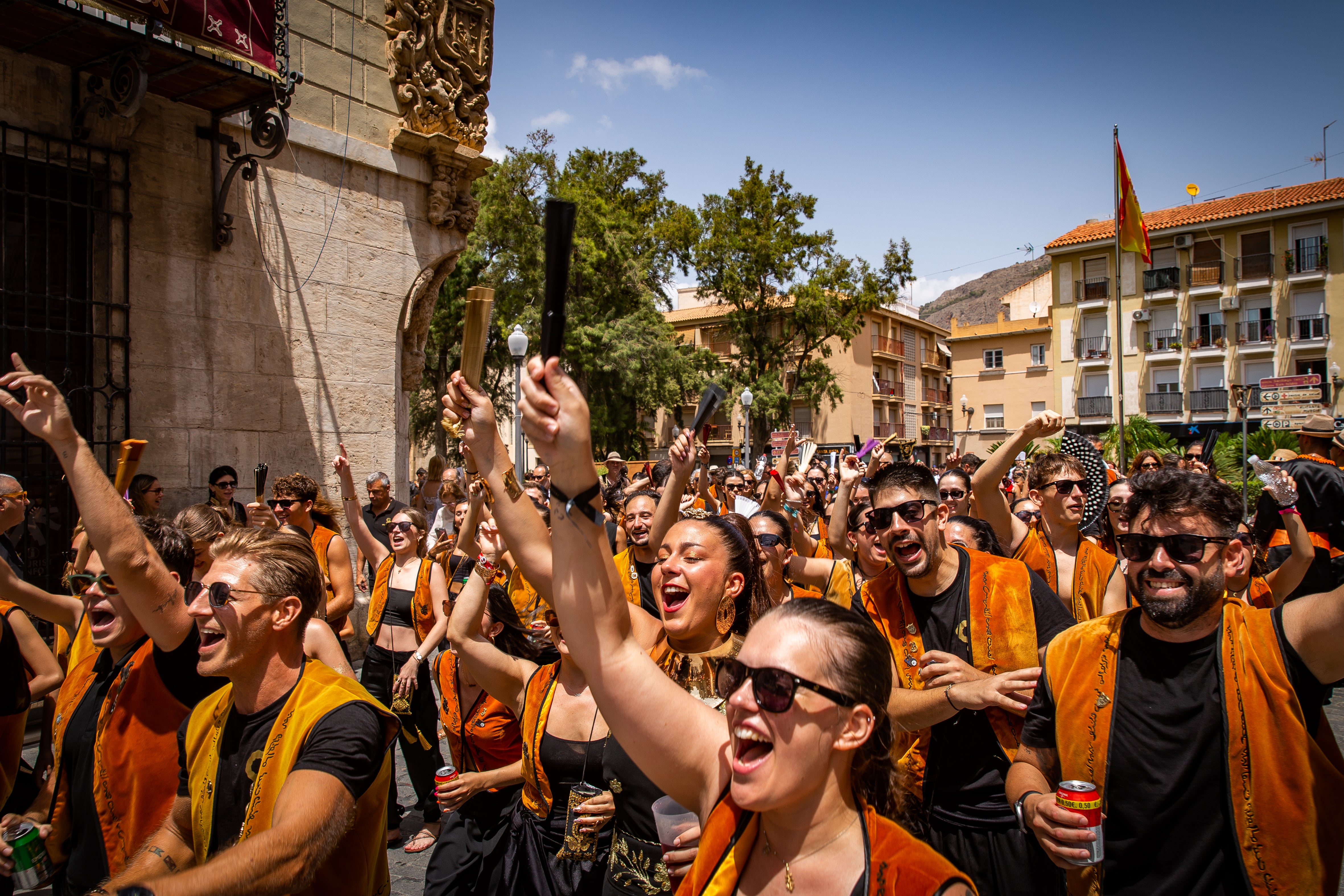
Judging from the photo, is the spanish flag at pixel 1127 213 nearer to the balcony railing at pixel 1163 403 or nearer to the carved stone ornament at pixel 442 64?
the carved stone ornament at pixel 442 64

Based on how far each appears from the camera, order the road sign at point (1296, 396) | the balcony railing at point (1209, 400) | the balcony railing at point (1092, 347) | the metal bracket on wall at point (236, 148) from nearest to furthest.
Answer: the metal bracket on wall at point (236, 148), the road sign at point (1296, 396), the balcony railing at point (1209, 400), the balcony railing at point (1092, 347)

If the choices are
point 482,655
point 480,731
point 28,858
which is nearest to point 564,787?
point 482,655

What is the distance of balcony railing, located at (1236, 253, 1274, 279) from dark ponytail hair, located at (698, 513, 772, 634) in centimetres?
4302

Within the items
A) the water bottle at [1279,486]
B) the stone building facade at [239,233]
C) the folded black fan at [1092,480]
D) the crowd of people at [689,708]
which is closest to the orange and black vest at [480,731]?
the crowd of people at [689,708]

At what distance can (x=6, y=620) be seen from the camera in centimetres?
328

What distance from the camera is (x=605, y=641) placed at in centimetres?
166

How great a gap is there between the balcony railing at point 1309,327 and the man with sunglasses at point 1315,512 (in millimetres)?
37768

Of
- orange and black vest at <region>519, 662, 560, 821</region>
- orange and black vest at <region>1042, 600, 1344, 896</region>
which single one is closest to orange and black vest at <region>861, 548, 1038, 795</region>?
orange and black vest at <region>1042, 600, 1344, 896</region>

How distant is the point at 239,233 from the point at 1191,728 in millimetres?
8288

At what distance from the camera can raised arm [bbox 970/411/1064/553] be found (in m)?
3.88

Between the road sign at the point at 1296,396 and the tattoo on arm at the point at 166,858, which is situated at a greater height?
the road sign at the point at 1296,396

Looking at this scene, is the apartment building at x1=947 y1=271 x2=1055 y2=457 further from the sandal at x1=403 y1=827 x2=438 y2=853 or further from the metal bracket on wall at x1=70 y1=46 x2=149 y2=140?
the sandal at x1=403 y1=827 x2=438 y2=853

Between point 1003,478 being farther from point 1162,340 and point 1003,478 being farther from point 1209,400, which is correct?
point 1162,340

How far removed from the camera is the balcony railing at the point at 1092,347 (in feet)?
133
